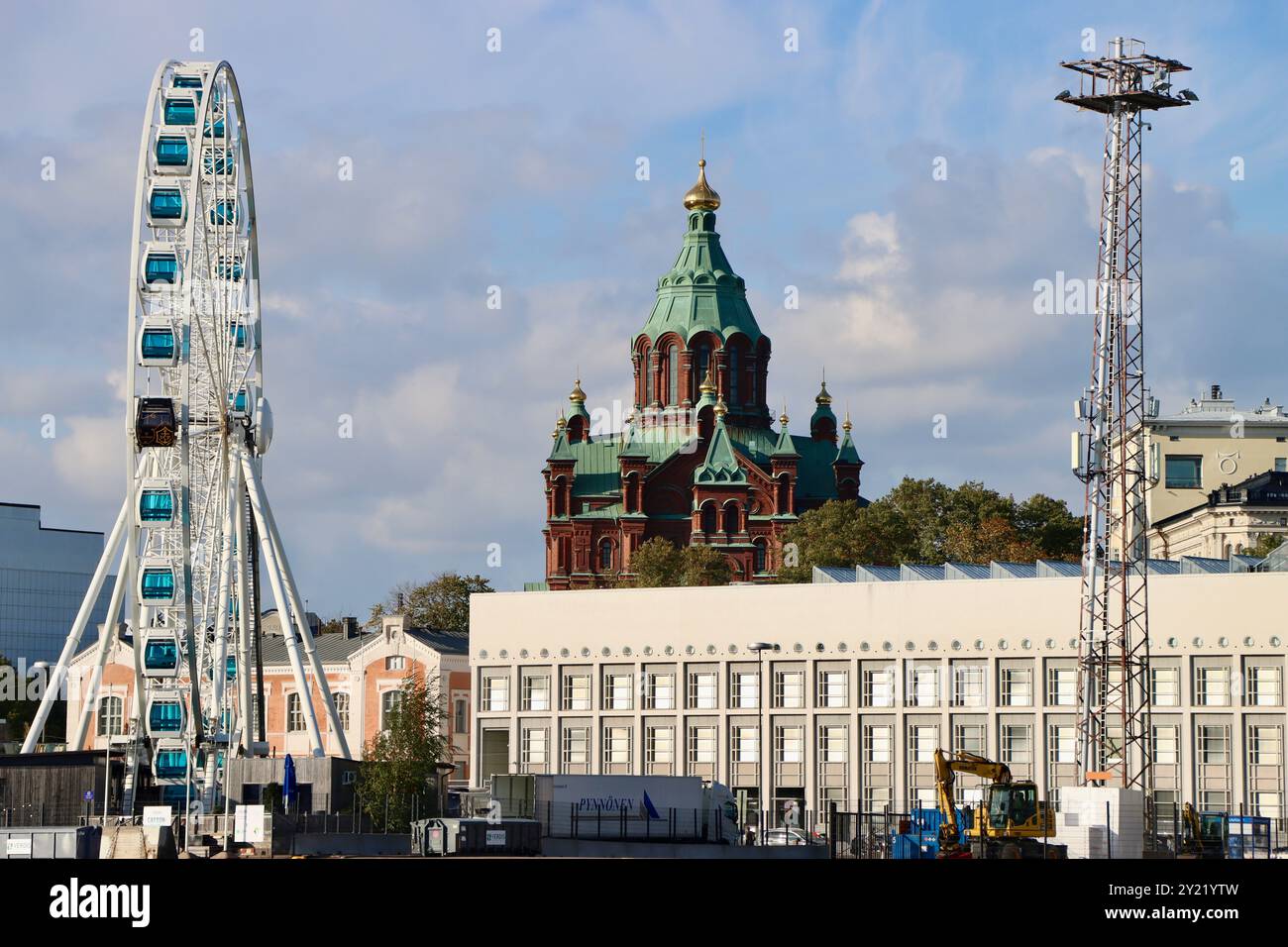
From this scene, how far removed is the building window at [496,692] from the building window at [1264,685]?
35.0 meters

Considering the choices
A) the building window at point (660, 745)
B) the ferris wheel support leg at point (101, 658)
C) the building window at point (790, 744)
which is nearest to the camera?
the ferris wheel support leg at point (101, 658)

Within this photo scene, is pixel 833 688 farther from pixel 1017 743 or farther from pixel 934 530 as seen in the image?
pixel 934 530

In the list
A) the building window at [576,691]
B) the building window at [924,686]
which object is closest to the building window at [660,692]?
the building window at [576,691]

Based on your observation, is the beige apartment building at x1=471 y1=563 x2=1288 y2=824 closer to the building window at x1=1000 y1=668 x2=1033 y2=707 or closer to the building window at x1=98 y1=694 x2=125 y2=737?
the building window at x1=1000 y1=668 x2=1033 y2=707

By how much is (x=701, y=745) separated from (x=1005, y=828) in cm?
3531

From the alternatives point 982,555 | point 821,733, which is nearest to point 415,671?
point 821,733

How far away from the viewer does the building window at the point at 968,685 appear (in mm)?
112125

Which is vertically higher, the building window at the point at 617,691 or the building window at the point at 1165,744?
the building window at the point at 617,691

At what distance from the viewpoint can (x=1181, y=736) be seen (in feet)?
353

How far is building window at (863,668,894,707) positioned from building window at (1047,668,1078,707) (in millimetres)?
7310

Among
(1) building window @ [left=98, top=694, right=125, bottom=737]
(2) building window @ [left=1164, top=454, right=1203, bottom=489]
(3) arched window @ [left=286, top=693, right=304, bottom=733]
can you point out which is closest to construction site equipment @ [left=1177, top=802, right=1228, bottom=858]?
(3) arched window @ [left=286, top=693, right=304, bottom=733]

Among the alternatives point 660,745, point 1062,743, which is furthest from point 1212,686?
point 660,745

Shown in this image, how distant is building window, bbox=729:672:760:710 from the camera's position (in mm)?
116875

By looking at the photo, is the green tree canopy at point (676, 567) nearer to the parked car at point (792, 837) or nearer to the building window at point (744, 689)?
the building window at point (744, 689)
